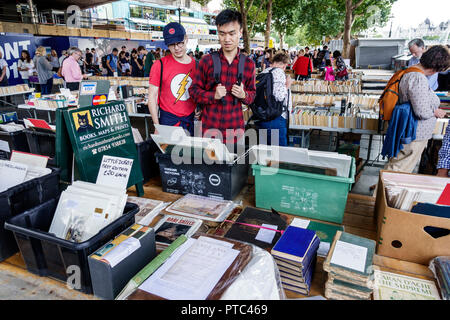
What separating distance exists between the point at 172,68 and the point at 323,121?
277 centimetres

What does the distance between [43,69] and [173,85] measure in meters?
8.80

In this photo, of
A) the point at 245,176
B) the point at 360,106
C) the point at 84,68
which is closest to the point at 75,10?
the point at 84,68

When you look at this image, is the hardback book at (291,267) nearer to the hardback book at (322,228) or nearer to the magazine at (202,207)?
the hardback book at (322,228)

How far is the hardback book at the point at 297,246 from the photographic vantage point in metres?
1.25

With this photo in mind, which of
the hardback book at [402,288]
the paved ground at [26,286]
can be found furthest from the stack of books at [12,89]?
the hardback book at [402,288]

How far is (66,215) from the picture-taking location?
4.83ft

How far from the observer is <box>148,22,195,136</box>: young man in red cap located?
8.52 ft

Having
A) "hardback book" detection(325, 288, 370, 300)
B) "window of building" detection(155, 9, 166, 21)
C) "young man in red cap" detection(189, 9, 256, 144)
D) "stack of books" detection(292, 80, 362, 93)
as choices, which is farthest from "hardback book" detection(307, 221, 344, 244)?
"window of building" detection(155, 9, 166, 21)

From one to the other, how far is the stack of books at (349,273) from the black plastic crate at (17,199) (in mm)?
1538

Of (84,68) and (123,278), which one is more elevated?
(84,68)

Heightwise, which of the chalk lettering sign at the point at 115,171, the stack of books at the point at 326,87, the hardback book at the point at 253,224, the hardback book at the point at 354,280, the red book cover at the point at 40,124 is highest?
the red book cover at the point at 40,124

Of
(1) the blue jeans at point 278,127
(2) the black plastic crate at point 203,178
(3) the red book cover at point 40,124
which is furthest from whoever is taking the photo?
(1) the blue jeans at point 278,127
